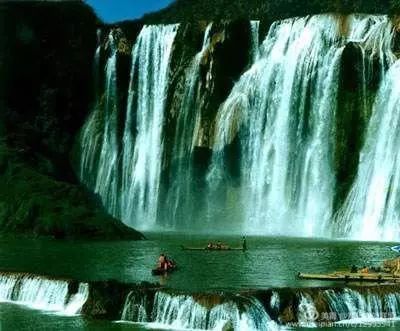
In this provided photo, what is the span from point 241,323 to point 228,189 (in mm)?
43579

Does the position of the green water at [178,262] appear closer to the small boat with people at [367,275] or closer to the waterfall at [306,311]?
the small boat with people at [367,275]

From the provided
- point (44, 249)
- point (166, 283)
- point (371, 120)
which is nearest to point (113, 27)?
point (371, 120)

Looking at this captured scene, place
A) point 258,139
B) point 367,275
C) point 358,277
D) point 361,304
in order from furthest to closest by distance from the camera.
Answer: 1. point 258,139
2. point 358,277
3. point 367,275
4. point 361,304

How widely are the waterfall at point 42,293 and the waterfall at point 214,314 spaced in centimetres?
414

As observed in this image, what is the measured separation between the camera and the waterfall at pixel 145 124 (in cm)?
7338

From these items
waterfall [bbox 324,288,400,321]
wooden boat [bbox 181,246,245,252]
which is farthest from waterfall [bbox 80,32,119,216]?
waterfall [bbox 324,288,400,321]

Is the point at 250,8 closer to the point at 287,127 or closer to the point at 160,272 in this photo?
the point at 287,127

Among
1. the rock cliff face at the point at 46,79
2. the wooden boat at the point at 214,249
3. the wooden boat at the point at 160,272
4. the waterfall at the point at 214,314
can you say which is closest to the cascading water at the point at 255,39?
the rock cliff face at the point at 46,79

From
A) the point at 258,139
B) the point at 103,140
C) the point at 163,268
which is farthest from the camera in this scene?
the point at 103,140

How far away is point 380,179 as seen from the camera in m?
57.2

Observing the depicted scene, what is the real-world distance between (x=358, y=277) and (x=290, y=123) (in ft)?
114

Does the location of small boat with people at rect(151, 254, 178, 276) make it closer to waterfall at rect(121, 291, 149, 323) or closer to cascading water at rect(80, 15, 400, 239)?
waterfall at rect(121, 291, 149, 323)

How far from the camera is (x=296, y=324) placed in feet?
90.1

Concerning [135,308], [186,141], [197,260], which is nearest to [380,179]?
[186,141]
